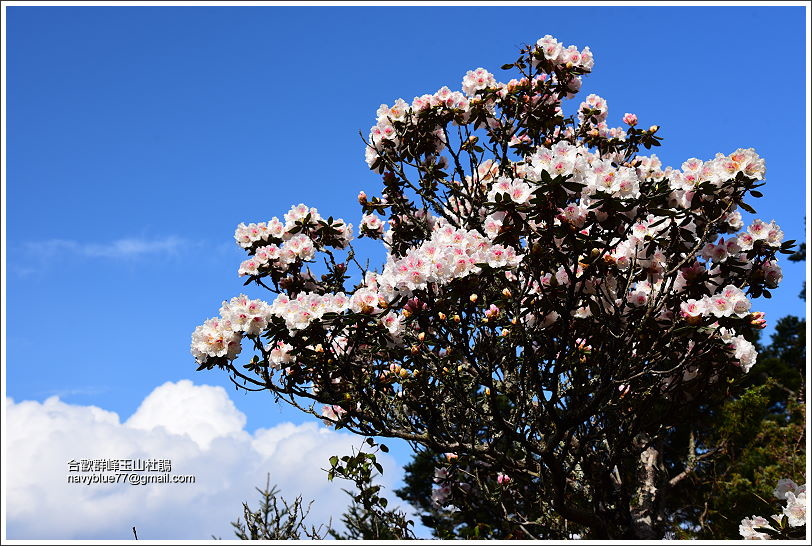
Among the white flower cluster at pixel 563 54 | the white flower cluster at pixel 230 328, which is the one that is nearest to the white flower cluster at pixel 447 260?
the white flower cluster at pixel 230 328

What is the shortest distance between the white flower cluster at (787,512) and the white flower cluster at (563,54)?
3.21m

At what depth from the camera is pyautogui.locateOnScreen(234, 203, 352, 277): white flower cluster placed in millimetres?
4855

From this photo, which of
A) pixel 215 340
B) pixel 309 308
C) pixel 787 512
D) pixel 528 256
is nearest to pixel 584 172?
pixel 528 256

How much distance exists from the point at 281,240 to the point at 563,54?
8.30ft

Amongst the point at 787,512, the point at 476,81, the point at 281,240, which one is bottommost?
the point at 787,512

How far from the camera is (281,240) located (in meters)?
5.14

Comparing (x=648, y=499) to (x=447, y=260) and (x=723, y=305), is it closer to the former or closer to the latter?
(x=723, y=305)

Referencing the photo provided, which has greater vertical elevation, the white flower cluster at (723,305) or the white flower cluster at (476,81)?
the white flower cluster at (476,81)

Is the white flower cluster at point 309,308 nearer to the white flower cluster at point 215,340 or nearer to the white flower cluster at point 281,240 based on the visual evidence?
the white flower cluster at point 215,340

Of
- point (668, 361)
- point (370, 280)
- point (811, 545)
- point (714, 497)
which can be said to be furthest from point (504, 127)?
point (714, 497)

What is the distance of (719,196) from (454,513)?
4.02 meters

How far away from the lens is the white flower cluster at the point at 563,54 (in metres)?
5.22

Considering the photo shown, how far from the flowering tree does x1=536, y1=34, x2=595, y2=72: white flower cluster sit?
22 mm

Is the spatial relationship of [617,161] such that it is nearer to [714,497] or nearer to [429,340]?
[429,340]
